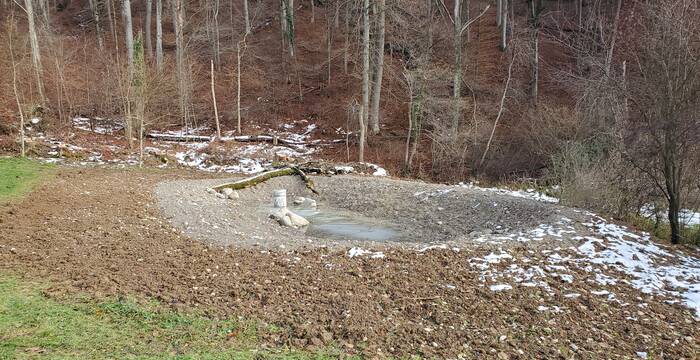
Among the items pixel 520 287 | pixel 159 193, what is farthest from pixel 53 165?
pixel 520 287

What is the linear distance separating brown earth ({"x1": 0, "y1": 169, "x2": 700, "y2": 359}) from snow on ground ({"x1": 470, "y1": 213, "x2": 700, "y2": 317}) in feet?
0.68

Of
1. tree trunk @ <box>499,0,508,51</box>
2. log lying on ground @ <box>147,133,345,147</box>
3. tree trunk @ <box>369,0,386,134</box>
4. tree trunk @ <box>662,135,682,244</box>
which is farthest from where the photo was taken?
tree trunk @ <box>499,0,508,51</box>

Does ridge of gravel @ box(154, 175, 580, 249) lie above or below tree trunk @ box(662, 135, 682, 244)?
below

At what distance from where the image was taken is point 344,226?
1099 centimetres

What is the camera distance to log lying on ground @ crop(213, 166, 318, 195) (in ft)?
43.1

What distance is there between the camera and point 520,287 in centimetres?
579

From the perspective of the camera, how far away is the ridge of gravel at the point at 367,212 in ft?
26.9

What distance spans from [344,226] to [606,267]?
19.1 feet

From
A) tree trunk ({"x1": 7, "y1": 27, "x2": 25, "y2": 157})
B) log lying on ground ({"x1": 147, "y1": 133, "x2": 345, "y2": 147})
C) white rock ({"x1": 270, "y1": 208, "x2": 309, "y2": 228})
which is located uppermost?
tree trunk ({"x1": 7, "y1": 27, "x2": 25, "y2": 157})

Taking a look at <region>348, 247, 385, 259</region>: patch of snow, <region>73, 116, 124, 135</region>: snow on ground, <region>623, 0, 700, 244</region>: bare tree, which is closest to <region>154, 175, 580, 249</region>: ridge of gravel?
<region>348, 247, 385, 259</region>: patch of snow

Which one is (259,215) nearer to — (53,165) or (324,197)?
(324,197)

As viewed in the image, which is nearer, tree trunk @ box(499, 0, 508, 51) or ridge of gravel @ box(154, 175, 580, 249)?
ridge of gravel @ box(154, 175, 580, 249)

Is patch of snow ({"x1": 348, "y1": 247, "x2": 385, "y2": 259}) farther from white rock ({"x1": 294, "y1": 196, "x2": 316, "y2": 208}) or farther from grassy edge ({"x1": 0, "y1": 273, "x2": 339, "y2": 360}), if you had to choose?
white rock ({"x1": 294, "y1": 196, "x2": 316, "y2": 208})

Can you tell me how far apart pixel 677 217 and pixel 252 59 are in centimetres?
2773
